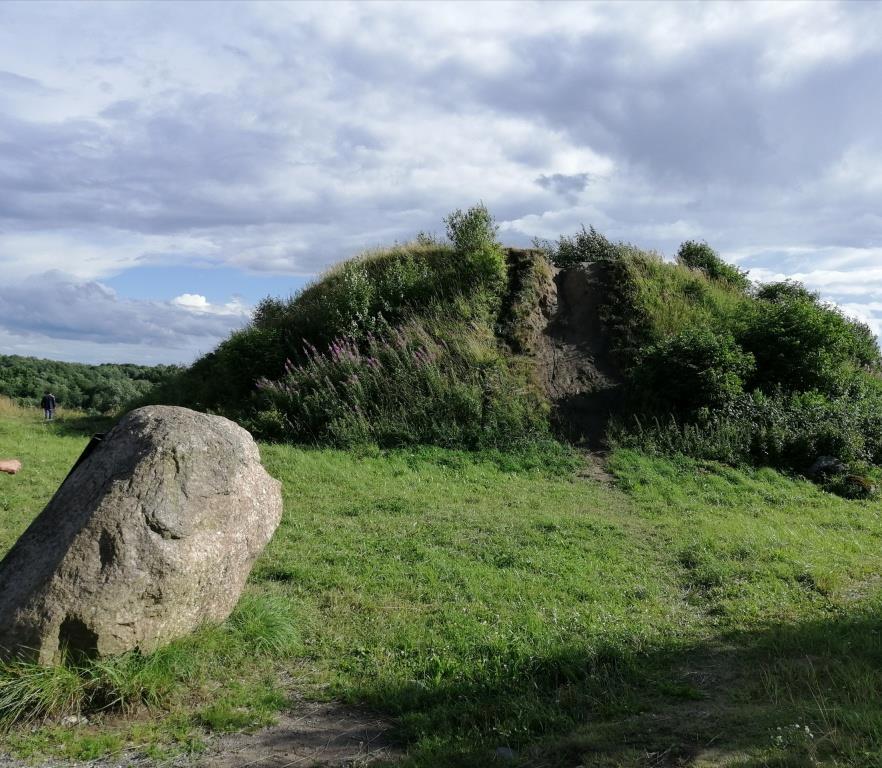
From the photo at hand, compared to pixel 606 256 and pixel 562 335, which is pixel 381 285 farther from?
pixel 606 256

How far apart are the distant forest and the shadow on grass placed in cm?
2897

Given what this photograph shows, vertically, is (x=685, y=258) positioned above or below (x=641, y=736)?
above

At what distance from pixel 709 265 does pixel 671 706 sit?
19.5 metres

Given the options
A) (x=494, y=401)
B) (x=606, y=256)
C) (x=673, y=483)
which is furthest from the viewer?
(x=606, y=256)

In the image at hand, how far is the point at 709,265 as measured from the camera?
22.6 metres

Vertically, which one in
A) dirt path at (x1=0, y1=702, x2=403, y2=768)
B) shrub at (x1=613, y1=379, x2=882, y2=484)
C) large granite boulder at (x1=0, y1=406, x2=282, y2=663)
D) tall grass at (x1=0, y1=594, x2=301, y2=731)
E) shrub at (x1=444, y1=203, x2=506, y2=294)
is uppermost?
shrub at (x1=444, y1=203, x2=506, y2=294)

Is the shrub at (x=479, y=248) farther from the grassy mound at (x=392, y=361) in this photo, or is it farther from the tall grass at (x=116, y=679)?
the tall grass at (x=116, y=679)

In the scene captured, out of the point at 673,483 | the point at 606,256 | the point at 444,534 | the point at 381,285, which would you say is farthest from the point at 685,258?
the point at 444,534

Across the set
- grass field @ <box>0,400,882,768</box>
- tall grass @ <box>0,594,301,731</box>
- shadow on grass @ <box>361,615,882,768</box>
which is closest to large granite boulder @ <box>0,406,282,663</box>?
tall grass @ <box>0,594,301,731</box>

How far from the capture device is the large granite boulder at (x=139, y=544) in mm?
5031

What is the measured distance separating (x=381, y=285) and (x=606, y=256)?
19.4 ft

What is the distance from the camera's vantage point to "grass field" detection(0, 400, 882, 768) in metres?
4.50

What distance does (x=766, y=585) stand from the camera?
24.6ft

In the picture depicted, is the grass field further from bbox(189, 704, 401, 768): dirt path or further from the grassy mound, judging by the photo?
the grassy mound
